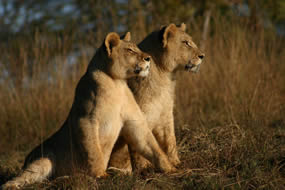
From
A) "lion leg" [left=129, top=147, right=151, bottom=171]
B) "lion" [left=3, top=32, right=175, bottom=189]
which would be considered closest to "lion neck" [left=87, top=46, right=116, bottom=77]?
"lion" [left=3, top=32, right=175, bottom=189]

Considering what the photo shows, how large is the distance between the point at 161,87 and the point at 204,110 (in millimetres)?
3024

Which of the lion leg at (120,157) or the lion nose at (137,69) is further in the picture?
the lion leg at (120,157)

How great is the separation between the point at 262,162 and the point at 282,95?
3.27 m

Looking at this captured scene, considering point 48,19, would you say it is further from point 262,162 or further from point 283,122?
point 262,162

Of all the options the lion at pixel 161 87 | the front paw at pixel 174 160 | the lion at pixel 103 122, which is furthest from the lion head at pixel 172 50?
the front paw at pixel 174 160

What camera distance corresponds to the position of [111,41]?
4117 mm

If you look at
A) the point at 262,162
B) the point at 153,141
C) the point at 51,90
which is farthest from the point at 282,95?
the point at 51,90

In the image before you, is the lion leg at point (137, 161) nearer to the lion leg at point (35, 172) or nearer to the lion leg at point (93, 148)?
the lion leg at point (93, 148)

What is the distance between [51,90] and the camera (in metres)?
8.08

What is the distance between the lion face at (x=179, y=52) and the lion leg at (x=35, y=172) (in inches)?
70.8

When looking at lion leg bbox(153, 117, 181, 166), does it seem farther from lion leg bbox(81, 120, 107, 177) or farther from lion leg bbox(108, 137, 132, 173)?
A: lion leg bbox(81, 120, 107, 177)

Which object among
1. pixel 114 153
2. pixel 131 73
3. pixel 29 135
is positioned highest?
pixel 131 73

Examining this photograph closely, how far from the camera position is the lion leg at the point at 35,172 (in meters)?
4.20

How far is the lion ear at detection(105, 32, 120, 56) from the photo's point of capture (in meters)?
4.06
